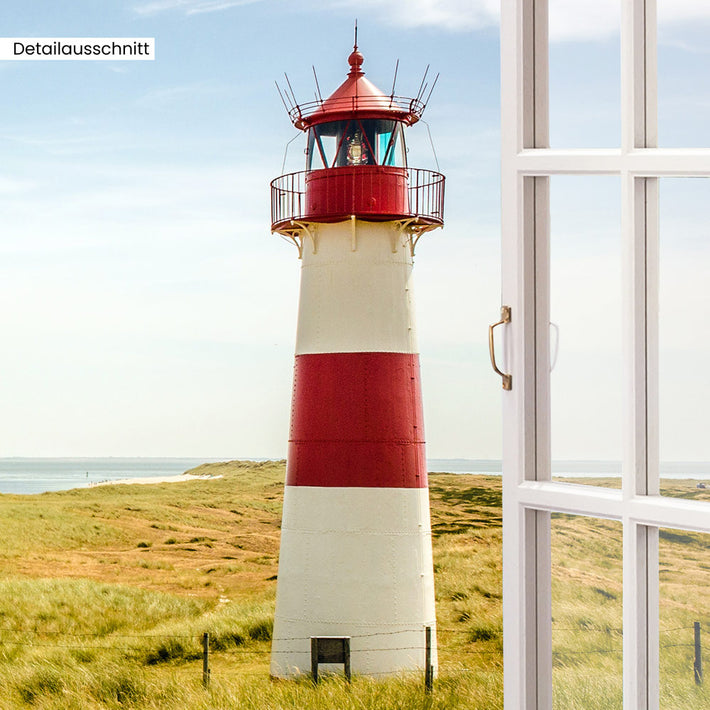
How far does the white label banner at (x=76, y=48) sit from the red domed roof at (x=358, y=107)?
16569 millimetres

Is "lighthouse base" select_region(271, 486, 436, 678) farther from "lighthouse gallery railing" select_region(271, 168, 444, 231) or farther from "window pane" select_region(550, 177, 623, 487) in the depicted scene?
"window pane" select_region(550, 177, 623, 487)

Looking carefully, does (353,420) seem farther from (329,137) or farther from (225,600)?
(225,600)

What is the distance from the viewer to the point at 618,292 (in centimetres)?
124

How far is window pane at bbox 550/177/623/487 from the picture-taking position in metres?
1.24

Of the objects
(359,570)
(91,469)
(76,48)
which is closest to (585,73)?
(359,570)

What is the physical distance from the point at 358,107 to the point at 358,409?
5.49 feet

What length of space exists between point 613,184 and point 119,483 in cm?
2067

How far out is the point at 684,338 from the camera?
117cm

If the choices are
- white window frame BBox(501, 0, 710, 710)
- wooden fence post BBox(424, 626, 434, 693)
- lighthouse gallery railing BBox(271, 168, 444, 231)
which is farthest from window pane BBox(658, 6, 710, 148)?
wooden fence post BBox(424, 626, 434, 693)

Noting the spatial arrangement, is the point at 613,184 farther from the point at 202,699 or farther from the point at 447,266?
the point at 447,266

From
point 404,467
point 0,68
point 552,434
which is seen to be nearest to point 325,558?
point 404,467

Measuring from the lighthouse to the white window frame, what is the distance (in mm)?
3617

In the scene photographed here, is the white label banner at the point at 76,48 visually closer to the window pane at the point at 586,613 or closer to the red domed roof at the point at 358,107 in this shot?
the red domed roof at the point at 358,107

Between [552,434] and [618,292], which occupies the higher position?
[618,292]
